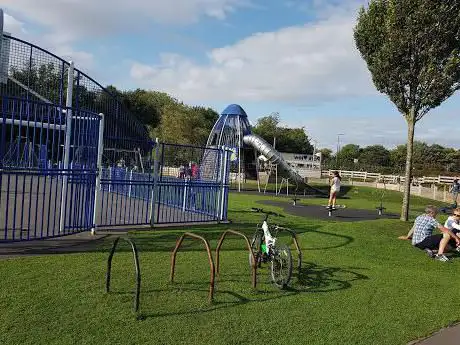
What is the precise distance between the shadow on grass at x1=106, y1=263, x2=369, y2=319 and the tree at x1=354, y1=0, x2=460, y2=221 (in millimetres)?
A: 6759

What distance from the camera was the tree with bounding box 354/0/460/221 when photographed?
13.6 m

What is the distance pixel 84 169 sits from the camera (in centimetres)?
1026

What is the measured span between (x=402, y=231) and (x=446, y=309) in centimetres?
642

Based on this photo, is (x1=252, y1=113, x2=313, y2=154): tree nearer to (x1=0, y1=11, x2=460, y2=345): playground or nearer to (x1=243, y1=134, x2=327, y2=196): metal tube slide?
(x1=243, y1=134, x2=327, y2=196): metal tube slide

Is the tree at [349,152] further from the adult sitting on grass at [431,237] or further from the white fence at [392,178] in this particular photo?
the adult sitting on grass at [431,237]

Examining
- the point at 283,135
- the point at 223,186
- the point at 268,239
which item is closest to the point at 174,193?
the point at 223,186

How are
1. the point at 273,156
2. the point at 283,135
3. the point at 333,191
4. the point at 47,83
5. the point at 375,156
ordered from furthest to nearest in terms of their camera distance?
the point at 375,156
the point at 283,135
the point at 273,156
the point at 333,191
the point at 47,83

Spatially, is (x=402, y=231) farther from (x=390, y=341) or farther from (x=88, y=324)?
(x=88, y=324)

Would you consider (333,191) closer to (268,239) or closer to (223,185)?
(223,185)

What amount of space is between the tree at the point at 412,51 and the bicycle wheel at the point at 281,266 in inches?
327

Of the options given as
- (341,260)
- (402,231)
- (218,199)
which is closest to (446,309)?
(341,260)

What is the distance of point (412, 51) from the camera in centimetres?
1411

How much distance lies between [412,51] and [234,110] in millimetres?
23523

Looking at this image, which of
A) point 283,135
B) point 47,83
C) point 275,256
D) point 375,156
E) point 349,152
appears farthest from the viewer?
point 349,152
